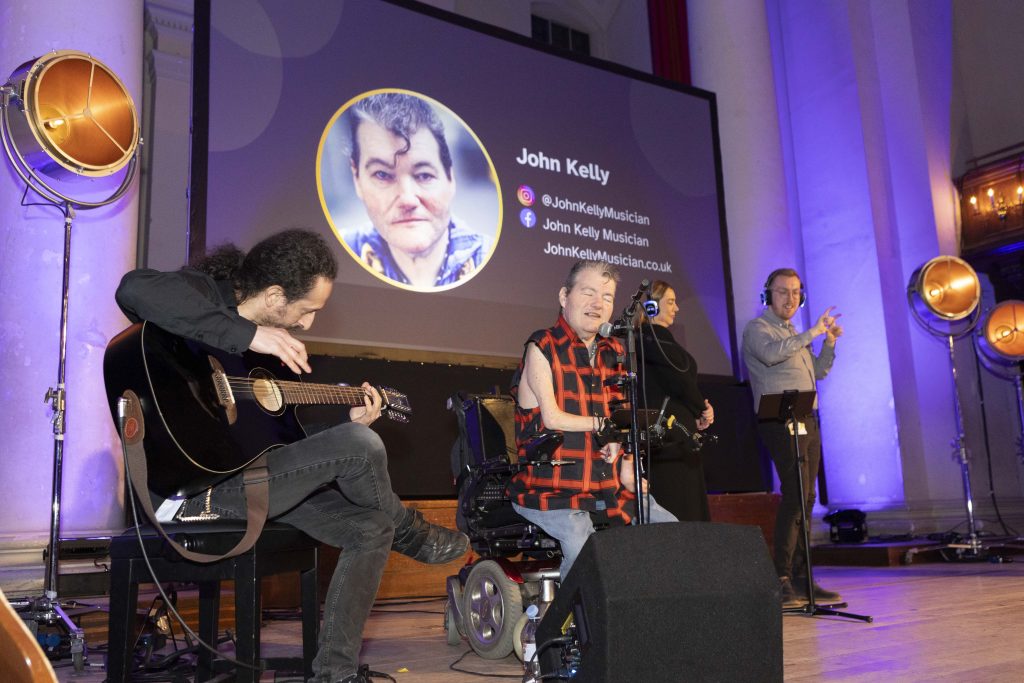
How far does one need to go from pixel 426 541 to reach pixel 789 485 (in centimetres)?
259

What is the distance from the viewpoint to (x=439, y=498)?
17.7ft

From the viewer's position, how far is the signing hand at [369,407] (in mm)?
2775

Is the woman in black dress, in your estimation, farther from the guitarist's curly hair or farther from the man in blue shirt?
the guitarist's curly hair

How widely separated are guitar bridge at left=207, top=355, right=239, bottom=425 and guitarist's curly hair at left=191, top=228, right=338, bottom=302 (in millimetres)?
258

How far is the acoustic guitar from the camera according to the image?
2.20m

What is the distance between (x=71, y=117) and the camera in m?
3.76

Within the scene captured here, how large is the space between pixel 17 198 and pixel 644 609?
3622 millimetres

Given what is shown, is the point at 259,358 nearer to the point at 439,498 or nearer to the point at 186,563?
the point at 186,563

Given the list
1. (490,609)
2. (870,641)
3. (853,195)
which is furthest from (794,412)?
(853,195)

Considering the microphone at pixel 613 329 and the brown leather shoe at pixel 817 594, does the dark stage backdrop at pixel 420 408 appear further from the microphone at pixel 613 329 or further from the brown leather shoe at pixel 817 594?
the microphone at pixel 613 329

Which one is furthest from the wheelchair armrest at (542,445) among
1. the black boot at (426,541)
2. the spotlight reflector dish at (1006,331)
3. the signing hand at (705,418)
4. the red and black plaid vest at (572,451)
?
the spotlight reflector dish at (1006,331)

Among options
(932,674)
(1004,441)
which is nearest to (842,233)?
(1004,441)

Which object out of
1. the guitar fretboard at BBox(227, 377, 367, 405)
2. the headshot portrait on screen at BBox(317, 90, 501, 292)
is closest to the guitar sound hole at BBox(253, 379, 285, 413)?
the guitar fretboard at BBox(227, 377, 367, 405)

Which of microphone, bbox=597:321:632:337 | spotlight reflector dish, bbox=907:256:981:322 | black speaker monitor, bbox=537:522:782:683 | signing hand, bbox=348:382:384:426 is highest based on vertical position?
spotlight reflector dish, bbox=907:256:981:322
